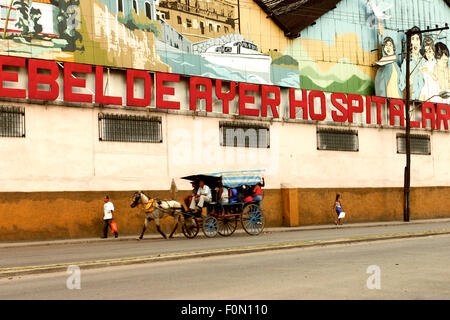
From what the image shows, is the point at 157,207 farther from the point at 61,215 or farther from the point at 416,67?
the point at 416,67

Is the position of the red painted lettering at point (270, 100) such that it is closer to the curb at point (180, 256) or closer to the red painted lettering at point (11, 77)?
the red painted lettering at point (11, 77)

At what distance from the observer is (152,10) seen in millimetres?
30062

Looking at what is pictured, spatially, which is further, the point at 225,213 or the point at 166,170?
the point at 166,170

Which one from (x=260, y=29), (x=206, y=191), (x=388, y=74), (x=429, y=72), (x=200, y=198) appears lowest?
(x=200, y=198)

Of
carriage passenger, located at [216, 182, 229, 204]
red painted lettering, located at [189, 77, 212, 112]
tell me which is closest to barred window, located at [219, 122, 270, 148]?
red painted lettering, located at [189, 77, 212, 112]

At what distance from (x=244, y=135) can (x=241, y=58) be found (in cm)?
417

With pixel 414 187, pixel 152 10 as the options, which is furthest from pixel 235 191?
pixel 414 187

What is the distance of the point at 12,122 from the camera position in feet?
84.2

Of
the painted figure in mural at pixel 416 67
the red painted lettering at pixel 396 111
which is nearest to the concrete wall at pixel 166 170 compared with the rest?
the red painted lettering at pixel 396 111

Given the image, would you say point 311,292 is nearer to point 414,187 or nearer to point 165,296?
point 165,296

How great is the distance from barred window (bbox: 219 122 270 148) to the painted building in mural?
0.26 feet

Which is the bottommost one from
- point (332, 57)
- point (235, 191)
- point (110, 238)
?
point (110, 238)

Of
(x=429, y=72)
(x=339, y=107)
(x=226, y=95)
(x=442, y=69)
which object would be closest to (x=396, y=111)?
(x=339, y=107)
